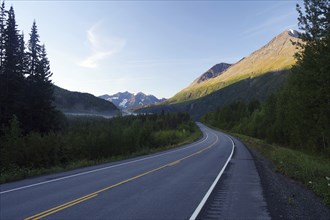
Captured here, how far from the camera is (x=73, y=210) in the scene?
8.73 metres

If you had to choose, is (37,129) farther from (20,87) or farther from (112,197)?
(112,197)

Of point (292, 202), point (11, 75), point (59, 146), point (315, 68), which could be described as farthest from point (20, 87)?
point (292, 202)

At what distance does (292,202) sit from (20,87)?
43.7m

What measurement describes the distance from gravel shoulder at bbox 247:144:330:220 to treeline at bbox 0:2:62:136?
37235 mm

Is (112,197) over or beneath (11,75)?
beneath

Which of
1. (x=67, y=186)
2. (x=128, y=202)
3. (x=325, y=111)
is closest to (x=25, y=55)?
(x=325, y=111)

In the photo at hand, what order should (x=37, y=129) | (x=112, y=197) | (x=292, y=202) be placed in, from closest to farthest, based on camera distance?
1. (x=292, y=202)
2. (x=112, y=197)
3. (x=37, y=129)

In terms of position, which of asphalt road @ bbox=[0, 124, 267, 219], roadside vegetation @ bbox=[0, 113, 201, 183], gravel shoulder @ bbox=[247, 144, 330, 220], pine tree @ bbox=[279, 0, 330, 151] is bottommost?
gravel shoulder @ bbox=[247, 144, 330, 220]

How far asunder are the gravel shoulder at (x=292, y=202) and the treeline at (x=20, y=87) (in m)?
37.2

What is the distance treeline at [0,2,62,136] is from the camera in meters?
45.3

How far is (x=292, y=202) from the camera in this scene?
33.8ft

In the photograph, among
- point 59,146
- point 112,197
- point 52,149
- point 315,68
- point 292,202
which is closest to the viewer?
point 292,202

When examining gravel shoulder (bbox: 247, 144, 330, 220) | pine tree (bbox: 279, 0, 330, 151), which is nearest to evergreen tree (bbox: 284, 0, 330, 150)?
pine tree (bbox: 279, 0, 330, 151)

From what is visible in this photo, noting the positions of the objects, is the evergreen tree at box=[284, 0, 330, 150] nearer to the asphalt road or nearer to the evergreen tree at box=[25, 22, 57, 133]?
the asphalt road
